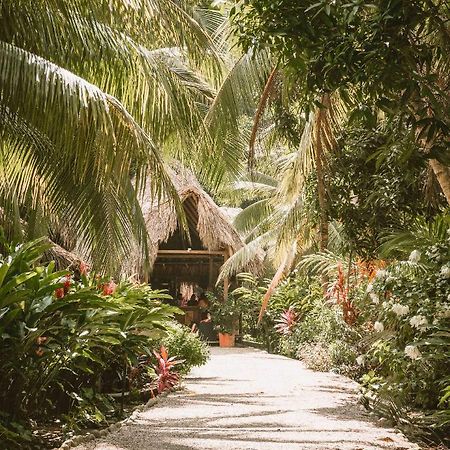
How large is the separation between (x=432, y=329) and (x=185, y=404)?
2.76m

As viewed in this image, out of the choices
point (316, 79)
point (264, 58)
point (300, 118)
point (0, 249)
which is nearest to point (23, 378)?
point (316, 79)

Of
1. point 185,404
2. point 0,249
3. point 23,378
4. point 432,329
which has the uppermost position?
Result: point 0,249

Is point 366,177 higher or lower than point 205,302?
higher

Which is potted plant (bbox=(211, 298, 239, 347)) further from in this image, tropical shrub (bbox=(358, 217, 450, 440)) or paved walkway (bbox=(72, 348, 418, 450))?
tropical shrub (bbox=(358, 217, 450, 440))

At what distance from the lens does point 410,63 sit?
10.5 ft

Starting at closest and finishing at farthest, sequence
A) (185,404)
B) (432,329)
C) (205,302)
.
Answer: (432,329) < (185,404) < (205,302)

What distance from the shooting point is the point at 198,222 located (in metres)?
17.5

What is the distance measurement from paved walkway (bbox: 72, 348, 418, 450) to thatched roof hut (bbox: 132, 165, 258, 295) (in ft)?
14.7

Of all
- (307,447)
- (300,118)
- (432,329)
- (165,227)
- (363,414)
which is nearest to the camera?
(307,447)

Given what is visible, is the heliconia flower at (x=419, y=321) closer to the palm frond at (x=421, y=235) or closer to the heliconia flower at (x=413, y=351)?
the heliconia flower at (x=413, y=351)

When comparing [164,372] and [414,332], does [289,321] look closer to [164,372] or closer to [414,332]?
[164,372]

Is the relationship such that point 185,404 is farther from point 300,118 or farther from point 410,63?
point 410,63

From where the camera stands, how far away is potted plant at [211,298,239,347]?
742 inches

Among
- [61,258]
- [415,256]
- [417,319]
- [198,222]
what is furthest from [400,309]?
[198,222]
